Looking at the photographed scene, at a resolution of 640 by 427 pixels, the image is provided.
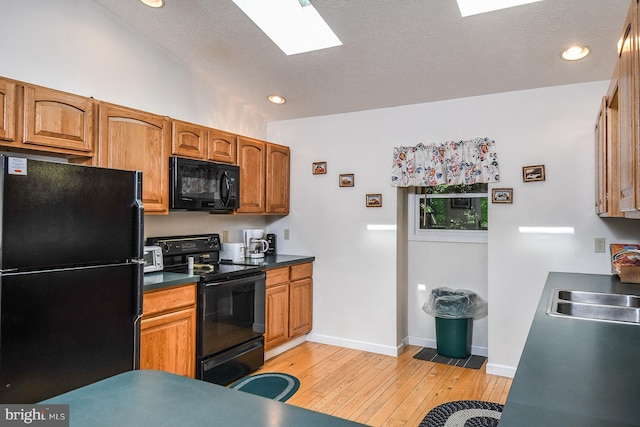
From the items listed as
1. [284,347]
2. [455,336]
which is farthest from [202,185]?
[455,336]

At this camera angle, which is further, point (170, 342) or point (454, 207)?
point (454, 207)

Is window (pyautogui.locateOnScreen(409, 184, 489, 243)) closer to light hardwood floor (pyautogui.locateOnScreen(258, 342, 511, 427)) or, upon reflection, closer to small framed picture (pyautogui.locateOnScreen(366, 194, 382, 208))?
small framed picture (pyautogui.locateOnScreen(366, 194, 382, 208))

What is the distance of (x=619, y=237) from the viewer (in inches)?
121

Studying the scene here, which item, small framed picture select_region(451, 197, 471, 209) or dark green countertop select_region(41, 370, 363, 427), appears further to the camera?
small framed picture select_region(451, 197, 471, 209)

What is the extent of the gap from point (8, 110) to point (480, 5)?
277 cm

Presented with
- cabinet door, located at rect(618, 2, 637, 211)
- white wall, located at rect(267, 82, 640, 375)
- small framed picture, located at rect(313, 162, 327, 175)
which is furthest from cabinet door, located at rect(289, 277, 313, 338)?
cabinet door, located at rect(618, 2, 637, 211)

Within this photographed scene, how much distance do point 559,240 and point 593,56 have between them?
1335 mm

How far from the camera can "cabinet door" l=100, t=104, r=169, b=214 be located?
273 centimetres

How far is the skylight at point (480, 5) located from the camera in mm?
2518

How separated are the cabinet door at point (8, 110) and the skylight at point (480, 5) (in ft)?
8.53

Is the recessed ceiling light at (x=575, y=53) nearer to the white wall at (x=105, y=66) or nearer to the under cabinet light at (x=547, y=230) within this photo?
the under cabinet light at (x=547, y=230)

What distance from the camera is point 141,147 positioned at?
2932 millimetres

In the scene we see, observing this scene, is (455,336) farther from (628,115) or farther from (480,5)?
(628,115)

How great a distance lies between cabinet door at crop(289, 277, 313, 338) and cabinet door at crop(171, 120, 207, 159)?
1520 mm
